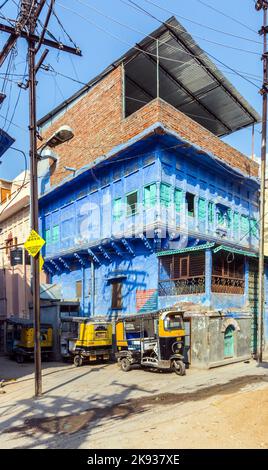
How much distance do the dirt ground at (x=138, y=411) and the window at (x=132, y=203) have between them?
8.09 meters

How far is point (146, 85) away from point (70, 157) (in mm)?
6405

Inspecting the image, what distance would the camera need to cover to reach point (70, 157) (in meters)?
24.3

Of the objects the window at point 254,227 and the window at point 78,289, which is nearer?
the window at point 78,289

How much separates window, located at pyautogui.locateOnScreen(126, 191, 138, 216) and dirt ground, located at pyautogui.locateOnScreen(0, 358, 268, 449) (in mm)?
8094

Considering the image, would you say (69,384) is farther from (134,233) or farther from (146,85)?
(146,85)

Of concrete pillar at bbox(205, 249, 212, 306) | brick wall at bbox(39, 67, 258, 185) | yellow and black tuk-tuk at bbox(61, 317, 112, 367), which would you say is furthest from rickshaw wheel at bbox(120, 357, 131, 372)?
brick wall at bbox(39, 67, 258, 185)

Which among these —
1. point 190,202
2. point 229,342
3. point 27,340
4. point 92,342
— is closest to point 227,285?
point 229,342

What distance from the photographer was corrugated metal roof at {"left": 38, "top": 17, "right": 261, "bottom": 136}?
784 inches

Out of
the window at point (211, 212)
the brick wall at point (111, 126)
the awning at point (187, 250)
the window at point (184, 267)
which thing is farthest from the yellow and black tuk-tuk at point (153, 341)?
the brick wall at point (111, 126)

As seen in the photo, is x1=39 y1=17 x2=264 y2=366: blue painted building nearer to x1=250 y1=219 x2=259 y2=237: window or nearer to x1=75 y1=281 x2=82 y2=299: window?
x1=75 y1=281 x2=82 y2=299: window

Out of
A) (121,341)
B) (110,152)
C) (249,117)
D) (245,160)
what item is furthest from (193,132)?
(121,341)

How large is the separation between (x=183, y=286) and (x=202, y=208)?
5315mm

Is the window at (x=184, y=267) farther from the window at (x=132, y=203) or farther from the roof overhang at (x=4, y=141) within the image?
the roof overhang at (x=4, y=141)

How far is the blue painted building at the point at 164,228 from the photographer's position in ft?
56.6
